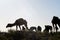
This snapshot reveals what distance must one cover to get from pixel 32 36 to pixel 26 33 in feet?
3.21

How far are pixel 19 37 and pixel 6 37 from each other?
174 centimetres

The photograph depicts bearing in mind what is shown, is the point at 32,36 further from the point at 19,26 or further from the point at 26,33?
the point at 19,26

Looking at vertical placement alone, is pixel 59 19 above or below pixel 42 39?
above

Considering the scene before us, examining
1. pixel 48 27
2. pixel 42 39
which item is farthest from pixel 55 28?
pixel 42 39

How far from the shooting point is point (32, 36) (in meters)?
24.6

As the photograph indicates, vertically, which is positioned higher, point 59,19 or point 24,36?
point 59,19

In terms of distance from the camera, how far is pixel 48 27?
45.0m

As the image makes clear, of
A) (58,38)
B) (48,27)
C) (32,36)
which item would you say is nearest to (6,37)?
(32,36)

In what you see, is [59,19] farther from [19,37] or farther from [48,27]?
[19,37]

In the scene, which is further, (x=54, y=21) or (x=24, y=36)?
(x=54, y=21)

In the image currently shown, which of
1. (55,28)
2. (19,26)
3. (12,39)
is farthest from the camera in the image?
(55,28)

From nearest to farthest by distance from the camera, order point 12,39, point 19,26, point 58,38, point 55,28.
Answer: point 12,39 → point 58,38 → point 19,26 → point 55,28

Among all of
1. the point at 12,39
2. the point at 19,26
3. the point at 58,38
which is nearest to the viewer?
the point at 12,39

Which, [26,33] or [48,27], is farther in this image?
[48,27]
